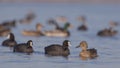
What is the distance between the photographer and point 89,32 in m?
37.1

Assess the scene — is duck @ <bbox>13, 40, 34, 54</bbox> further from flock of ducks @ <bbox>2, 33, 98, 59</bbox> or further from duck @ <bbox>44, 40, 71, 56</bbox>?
duck @ <bbox>44, 40, 71, 56</bbox>

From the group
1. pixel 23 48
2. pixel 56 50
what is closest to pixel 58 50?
pixel 56 50

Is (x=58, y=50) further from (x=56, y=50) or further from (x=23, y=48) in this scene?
(x=23, y=48)

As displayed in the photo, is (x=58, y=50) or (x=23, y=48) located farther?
(x=23, y=48)

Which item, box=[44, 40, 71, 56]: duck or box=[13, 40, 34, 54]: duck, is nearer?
box=[44, 40, 71, 56]: duck

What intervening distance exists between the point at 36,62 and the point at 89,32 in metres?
14.7

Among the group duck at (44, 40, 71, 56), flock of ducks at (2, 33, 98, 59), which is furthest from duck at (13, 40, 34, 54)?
duck at (44, 40, 71, 56)

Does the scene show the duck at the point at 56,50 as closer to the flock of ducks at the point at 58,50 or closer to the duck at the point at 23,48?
the flock of ducks at the point at 58,50

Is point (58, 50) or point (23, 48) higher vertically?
point (23, 48)

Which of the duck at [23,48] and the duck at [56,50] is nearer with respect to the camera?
the duck at [56,50]

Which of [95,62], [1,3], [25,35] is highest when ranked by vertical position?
[1,3]

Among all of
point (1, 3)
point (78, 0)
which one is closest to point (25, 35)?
point (1, 3)

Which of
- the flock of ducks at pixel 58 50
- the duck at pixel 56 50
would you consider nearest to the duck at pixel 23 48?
the flock of ducks at pixel 58 50

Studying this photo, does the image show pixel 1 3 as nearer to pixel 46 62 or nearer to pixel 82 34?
pixel 82 34
